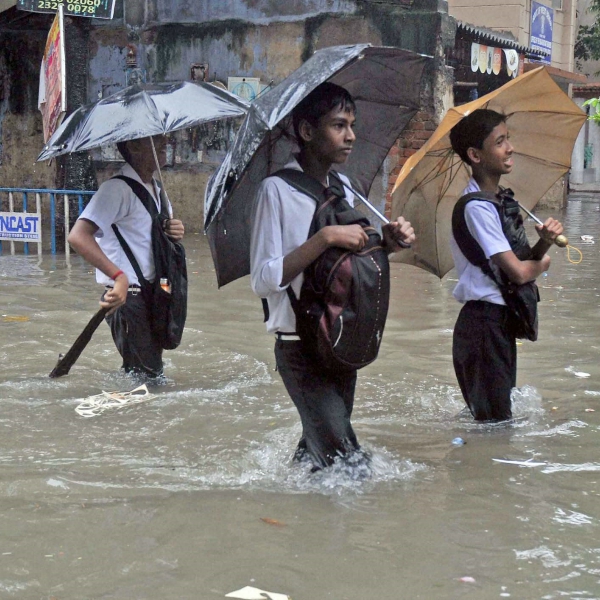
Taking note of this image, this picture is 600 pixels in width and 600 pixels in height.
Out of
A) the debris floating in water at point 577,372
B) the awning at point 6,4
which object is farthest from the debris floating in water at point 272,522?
the awning at point 6,4

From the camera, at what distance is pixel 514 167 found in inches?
225

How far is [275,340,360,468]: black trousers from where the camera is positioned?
403 centimetres

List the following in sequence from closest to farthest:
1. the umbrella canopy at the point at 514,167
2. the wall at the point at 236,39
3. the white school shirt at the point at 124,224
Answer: the umbrella canopy at the point at 514,167
the white school shirt at the point at 124,224
the wall at the point at 236,39

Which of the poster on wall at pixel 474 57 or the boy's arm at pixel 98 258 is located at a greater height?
the poster on wall at pixel 474 57

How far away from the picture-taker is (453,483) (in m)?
4.40

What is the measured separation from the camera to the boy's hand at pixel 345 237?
3689 millimetres

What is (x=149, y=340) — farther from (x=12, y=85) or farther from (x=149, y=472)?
(x=12, y=85)

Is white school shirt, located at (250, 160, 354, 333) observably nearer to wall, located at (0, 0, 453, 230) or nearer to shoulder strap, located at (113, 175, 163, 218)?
shoulder strap, located at (113, 175, 163, 218)

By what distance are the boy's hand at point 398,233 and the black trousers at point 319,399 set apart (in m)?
0.56

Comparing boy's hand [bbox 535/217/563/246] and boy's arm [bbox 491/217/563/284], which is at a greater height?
boy's hand [bbox 535/217/563/246]

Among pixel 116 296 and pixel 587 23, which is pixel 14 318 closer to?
pixel 116 296

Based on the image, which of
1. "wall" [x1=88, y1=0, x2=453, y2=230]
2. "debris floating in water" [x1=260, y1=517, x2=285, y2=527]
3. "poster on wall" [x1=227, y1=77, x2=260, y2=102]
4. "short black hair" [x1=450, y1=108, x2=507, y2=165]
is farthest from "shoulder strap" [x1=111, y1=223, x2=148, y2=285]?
"poster on wall" [x1=227, y1=77, x2=260, y2=102]

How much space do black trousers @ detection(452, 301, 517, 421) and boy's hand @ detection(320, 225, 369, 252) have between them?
139 centimetres

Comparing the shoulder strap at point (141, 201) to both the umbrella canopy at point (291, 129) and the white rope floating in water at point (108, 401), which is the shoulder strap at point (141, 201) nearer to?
the white rope floating in water at point (108, 401)
